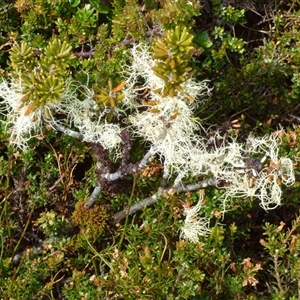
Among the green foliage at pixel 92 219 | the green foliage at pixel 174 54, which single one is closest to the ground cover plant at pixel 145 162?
the green foliage at pixel 92 219

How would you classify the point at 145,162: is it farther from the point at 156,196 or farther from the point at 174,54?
the point at 174,54

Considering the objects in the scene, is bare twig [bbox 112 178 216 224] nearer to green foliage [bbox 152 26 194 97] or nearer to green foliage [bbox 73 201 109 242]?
green foliage [bbox 73 201 109 242]

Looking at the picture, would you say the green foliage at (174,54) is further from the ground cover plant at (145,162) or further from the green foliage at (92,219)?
the green foliage at (92,219)

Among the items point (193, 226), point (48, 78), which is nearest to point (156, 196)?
point (193, 226)

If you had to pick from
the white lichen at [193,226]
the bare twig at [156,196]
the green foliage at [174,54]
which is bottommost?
the white lichen at [193,226]

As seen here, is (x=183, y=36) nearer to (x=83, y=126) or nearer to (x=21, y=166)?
(x=83, y=126)

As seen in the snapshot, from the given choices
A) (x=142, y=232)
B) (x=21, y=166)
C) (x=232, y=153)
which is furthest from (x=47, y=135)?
(x=232, y=153)

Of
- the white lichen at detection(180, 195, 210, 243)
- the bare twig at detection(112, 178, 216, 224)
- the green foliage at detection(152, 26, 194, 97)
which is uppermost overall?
the green foliage at detection(152, 26, 194, 97)

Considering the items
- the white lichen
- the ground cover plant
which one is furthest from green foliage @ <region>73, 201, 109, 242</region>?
the white lichen

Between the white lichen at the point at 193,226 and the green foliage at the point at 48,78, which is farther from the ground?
the green foliage at the point at 48,78
